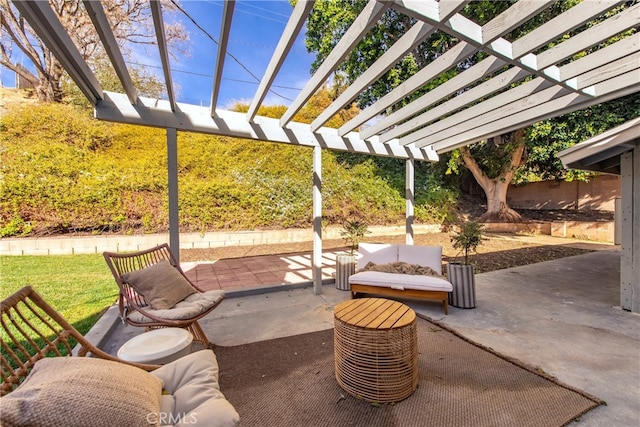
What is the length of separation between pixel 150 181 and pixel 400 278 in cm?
686

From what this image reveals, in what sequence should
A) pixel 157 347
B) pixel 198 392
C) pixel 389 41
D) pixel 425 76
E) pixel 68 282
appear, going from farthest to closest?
pixel 389 41 → pixel 68 282 → pixel 425 76 → pixel 157 347 → pixel 198 392

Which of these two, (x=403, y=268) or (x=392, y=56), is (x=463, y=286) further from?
(x=392, y=56)

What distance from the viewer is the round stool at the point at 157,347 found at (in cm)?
174

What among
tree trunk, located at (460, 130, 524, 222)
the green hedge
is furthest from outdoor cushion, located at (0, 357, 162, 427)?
tree trunk, located at (460, 130, 524, 222)

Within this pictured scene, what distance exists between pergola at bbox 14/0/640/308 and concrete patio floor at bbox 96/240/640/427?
70cm

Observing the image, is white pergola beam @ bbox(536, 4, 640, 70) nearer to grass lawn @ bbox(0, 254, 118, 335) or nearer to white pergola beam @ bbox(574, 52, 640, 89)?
white pergola beam @ bbox(574, 52, 640, 89)

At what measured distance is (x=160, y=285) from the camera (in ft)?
9.21

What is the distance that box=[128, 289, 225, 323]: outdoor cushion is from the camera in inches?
96.2

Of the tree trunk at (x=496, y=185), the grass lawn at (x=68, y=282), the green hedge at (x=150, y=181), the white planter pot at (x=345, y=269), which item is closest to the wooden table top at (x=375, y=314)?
the white planter pot at (x=345, y=269)

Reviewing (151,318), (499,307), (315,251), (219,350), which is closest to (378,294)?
(315,251)

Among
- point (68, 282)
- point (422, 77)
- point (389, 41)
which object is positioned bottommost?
point (68, 282)

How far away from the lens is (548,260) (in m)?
6.87

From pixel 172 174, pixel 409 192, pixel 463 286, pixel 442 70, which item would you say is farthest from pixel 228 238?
pixel 442 70

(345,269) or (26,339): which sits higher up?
(26,339)
